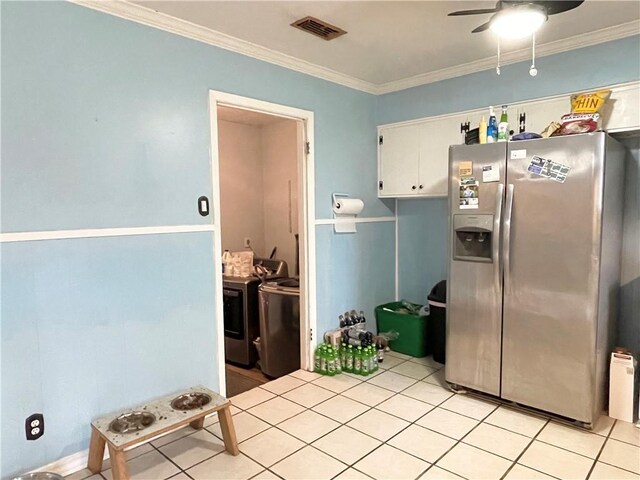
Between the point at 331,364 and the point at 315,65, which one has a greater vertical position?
the point at 315,65

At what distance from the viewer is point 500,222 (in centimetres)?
264

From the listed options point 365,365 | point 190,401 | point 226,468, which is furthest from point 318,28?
point 226,468

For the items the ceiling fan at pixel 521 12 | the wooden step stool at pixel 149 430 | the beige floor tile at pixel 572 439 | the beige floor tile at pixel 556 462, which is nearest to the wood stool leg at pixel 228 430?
the wooden step stool at pixel 149 430

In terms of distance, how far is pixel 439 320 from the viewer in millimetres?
3531

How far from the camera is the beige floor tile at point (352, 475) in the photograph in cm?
205

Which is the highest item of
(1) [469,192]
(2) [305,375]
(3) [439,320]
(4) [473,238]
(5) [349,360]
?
(1) [469,192]

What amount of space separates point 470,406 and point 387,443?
774mm

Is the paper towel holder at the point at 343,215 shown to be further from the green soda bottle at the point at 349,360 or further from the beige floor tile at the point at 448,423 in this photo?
the beige floor tile at the point at 448,423

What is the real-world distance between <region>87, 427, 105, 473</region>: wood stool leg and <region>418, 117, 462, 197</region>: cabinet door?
2930 millimetres

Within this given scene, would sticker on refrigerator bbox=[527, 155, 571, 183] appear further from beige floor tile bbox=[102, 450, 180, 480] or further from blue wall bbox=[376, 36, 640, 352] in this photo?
beige floor tile bbox=[102, 450, 180, 480]

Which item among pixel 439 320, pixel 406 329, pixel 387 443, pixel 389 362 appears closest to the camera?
pixel 387 443

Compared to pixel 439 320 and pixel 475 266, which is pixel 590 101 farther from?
pixel 439 320

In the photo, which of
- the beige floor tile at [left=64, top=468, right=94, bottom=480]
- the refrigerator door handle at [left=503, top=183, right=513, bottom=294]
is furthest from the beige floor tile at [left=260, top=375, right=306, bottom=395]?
the refrigerator door handle at [left=503, top=183, right=513, bottom=294]

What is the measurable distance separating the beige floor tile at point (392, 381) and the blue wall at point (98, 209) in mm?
1238
